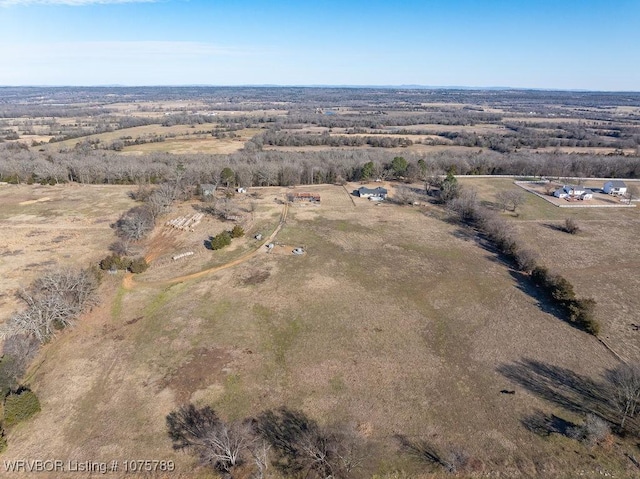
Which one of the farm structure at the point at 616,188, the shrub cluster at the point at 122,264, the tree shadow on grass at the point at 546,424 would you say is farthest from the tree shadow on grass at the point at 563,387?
the farm structure at the point at 616,188

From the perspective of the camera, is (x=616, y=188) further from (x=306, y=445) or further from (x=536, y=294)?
(x=306, y=445)

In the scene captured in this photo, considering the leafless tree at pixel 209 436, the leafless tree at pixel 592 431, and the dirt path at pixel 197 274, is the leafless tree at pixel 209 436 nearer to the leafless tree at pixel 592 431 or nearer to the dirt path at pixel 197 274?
the dirt path at pixel 197 274

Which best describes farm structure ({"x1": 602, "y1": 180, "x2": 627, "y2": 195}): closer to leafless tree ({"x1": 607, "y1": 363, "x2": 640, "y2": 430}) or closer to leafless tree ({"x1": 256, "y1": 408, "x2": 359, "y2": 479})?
leafless tree ({"x1": 607, "y1": 363, "x2": 640, "y2": 430})

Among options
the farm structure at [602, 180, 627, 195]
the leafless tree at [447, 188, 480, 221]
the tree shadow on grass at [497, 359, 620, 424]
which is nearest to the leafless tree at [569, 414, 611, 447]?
the tree shadow on grass at [497, 359, 620, 424]

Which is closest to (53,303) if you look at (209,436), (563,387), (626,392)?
(209,436)

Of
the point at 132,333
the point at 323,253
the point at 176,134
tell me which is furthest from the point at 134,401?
the point at 176,134

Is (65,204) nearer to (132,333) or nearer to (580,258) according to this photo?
(132,333)
